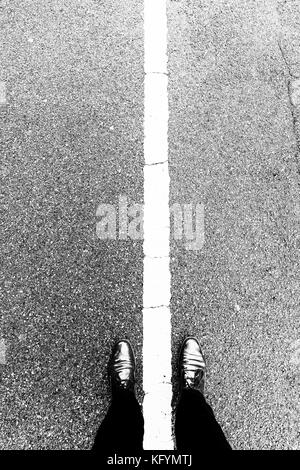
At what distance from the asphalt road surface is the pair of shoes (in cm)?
7

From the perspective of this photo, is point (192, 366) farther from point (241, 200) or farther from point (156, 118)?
point (156, 118)

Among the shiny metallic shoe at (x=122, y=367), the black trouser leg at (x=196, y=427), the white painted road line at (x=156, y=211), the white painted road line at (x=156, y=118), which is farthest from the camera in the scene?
the white painted road line at (x=156, y=118)

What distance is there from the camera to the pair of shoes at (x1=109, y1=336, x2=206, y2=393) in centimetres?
237

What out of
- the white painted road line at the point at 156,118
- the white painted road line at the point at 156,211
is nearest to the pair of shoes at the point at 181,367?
the white painted road line at the point at 156,211

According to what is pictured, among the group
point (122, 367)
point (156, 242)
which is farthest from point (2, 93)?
point (122, 367)

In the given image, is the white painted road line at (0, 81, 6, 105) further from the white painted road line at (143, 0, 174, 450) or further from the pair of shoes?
the pair of shoes

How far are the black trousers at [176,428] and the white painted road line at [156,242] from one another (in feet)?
0.37

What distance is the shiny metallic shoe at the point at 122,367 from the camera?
7.74ft

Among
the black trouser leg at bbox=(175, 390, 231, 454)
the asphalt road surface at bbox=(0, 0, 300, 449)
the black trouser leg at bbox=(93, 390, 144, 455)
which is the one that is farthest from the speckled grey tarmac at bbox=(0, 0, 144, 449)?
the black trouser leg at bbox=(175, 390, 231, 454)

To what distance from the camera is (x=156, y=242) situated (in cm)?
257

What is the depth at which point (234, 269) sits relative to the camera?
2.56 m
